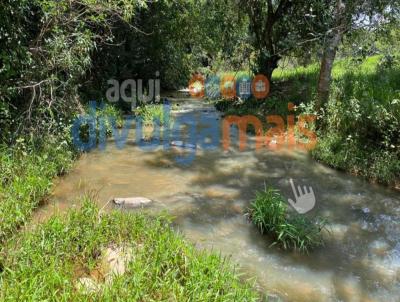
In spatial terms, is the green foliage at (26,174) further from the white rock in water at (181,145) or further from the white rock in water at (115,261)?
the white rock in water at (181,145)

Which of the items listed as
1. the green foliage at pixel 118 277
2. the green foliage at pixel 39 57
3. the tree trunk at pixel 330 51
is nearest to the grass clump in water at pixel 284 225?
the green foliage at pixel 118 277

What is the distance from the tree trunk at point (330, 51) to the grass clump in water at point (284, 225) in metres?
3.87

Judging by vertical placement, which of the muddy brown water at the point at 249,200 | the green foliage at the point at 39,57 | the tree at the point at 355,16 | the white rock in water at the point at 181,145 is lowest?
the muddy brown water at the point at 249,200

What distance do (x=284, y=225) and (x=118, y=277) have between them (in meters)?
1.98

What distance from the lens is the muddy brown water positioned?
3.57 metres

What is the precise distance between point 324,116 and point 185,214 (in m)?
4.15

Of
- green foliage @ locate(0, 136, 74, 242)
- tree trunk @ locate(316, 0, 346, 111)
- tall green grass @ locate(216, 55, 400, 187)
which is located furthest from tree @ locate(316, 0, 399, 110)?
green foliage @ locate(0, 136, 74, 242)

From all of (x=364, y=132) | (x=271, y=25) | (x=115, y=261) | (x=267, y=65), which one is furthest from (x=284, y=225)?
(x=271, y=25)

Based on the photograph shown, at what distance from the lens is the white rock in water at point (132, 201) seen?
15.5 feet

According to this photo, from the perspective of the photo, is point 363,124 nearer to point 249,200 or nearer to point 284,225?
point 249,200

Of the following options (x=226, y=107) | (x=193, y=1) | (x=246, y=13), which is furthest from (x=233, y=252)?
(x=193, y=1)

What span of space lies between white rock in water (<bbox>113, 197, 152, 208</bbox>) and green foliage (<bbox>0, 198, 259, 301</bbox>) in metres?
0.93

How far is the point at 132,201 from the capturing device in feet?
15.7

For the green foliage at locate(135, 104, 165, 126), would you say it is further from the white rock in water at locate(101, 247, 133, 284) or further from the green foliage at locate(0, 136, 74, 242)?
the white rock in water at locate(101, 247, 133, 284)
